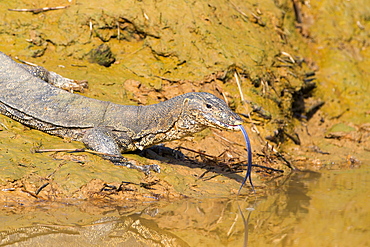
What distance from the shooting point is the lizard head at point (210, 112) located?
6.09m

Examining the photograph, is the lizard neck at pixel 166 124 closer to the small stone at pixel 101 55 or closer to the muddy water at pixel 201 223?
the muddy water at pixel 201 223

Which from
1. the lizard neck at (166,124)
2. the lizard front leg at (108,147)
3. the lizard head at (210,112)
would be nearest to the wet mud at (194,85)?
the lizard front leg at (108,147)

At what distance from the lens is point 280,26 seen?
1225 centimetres

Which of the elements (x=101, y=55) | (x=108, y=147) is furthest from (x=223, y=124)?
(x=101, y=55)

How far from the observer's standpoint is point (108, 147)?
6.40 meters

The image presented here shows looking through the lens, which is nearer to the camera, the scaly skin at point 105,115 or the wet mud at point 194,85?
the wet mud at point 194,85

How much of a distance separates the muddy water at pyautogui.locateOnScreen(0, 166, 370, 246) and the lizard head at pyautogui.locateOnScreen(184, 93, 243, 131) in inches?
40.2

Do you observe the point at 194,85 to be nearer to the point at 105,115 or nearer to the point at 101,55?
the point at 101,55

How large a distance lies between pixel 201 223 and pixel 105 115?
8.99ft

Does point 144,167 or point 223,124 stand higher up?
point 223,124

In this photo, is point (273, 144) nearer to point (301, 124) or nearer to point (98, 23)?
point (301, 124)

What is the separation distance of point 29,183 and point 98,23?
528 centimetres

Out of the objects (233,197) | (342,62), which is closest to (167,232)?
(233,197)

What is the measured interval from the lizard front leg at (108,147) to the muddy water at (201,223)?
86 centimetres
